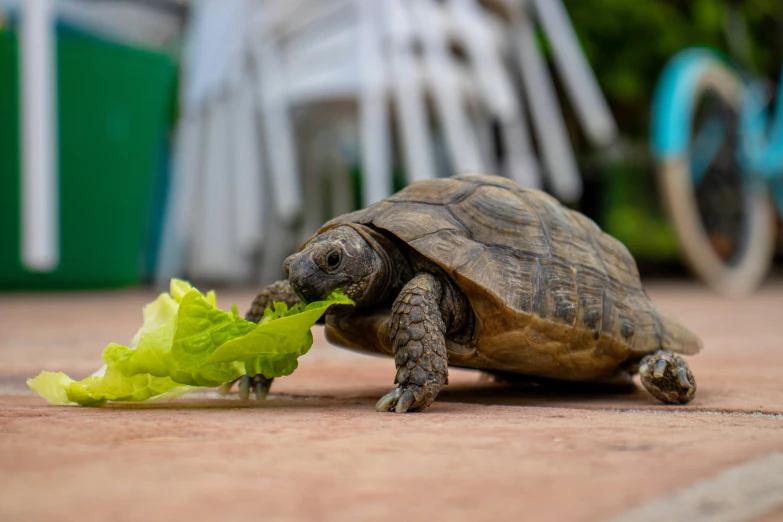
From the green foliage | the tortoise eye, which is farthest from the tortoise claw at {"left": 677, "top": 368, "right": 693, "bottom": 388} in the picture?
the green foliage

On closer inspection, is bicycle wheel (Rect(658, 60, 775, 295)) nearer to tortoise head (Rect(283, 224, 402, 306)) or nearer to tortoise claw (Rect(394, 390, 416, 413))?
tortoise head (Rect(283, 224, 402, 306))

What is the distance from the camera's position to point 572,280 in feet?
5.62

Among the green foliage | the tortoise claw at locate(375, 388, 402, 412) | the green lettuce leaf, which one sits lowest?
the tortoise claw at locate(375, 388, 402, 412)

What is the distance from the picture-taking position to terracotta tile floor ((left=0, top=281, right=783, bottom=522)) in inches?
30.6

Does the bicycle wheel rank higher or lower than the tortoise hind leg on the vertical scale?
higher

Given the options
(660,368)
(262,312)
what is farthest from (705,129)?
(262,312)

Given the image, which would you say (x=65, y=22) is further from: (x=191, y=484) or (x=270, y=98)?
(x=191, y=484)

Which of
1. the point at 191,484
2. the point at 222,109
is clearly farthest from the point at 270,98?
the point at 191,484

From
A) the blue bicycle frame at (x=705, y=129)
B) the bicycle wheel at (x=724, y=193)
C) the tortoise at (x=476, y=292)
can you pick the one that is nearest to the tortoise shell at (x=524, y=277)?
the tortoise at (x=476, y=292)

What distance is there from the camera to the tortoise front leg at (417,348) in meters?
1.47

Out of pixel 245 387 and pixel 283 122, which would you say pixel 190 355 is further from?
pixel 283 122

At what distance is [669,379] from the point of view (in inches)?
66.7

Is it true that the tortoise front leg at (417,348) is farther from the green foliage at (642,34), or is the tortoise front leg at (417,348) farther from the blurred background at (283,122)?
the green foliage at (642,34)

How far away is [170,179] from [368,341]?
204 inches
